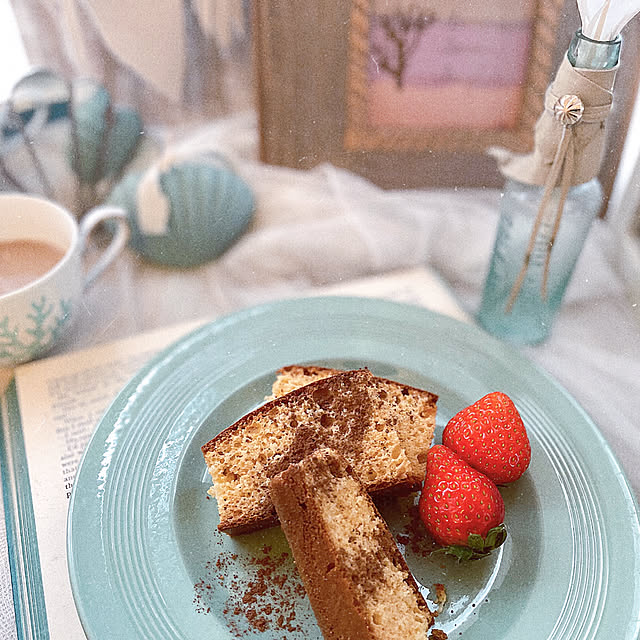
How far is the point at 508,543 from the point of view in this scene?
884 mm

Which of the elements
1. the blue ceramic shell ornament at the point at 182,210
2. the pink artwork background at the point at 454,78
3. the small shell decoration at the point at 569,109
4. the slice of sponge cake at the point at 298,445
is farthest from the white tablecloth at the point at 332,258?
the slice of sponge cake at the point at 298,445

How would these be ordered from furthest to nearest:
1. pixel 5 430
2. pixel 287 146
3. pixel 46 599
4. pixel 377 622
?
1. pixel 287 146
2. pixel 5 430
3. pixel 46 599
4. pixel 377 622

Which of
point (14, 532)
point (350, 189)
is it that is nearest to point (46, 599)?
point (14, 532)

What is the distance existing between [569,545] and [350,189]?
0.80 metres

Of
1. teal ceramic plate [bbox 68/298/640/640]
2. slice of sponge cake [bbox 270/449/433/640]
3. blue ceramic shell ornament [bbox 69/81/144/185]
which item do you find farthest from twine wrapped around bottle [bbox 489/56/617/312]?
blue ceramic shell ornament [bbox 69/81/144/185]

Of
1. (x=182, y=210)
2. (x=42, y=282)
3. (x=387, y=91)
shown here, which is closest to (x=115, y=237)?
(x=182, y=210)

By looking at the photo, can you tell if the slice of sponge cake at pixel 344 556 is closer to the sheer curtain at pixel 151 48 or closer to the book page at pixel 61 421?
the book page at pixel 61 421

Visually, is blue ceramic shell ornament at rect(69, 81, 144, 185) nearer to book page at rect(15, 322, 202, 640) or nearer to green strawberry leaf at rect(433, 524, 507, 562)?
book page at rect(15, 322, 202, 640)

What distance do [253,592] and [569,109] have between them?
786mm

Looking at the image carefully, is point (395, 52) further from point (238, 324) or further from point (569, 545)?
point (569, 545)

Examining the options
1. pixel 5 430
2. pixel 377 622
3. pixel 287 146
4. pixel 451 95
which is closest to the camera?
pixel 377 622

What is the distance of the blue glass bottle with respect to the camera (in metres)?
1.09

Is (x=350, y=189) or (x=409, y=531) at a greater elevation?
(x=350, y=189)

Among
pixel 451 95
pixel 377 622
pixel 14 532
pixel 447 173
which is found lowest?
pixel 14 532
